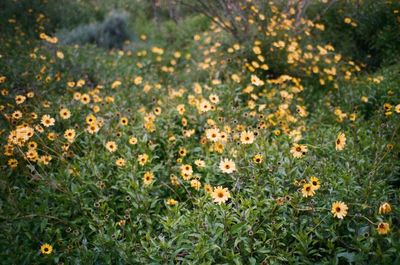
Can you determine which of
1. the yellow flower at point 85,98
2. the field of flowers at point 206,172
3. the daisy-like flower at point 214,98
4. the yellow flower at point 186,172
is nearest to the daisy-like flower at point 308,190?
the field of flowers at point 206,172

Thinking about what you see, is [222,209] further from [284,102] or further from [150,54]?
[150,54]

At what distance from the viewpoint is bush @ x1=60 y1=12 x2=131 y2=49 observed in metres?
6.80

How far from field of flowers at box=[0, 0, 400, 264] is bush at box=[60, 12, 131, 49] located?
81.8 inches

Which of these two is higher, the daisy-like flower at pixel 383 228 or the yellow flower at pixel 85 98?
the daisy-like flower at pixel 383 228

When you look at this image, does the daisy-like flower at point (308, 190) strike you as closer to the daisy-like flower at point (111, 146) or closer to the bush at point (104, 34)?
the daisy-like flower at point (111, 146)

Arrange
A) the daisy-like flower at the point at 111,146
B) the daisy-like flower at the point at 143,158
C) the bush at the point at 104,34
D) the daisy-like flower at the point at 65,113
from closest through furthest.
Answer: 1. the daisy-like flower at the point at 143,158
2. the daisy-like flower at the point at 111,146
3. the daisy-like flower at the point at 65,113
4. the bush at the point at 104,34

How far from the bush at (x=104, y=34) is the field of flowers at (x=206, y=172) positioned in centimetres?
208

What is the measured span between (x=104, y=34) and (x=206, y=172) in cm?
532

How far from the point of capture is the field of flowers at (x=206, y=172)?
204 centimetres

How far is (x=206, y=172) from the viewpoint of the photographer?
274 centimetres

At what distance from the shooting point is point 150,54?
20.6ft

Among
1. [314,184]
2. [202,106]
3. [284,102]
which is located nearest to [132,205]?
[202,106]

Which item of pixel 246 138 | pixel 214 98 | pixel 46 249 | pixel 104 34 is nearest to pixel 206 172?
pixel 246 138

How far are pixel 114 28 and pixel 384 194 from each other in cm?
654
